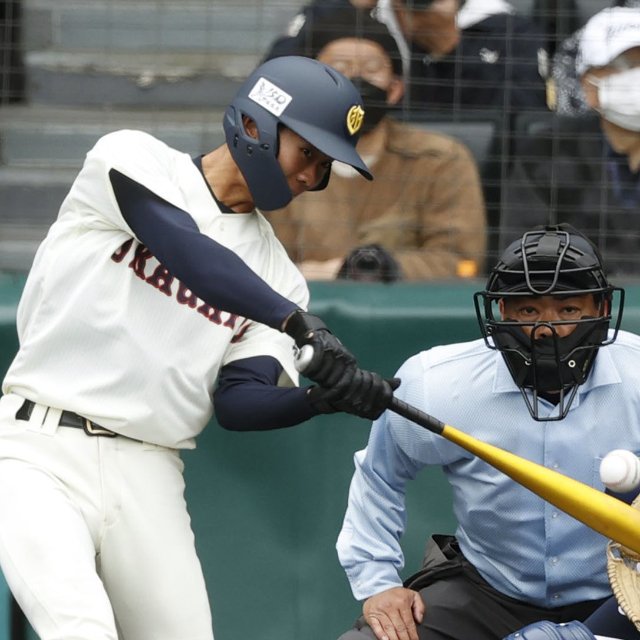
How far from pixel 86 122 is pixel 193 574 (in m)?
2.30

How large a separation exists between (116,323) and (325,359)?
656mm

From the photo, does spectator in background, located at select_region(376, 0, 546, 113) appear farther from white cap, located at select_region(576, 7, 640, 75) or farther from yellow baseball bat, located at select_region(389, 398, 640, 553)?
yellow baseball bat, located at select_region(389, 398, 640, 553)

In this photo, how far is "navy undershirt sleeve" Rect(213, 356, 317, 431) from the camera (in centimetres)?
336

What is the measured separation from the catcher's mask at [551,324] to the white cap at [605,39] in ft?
6.26

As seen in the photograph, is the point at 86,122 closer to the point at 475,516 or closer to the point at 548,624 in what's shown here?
the point at 475,516

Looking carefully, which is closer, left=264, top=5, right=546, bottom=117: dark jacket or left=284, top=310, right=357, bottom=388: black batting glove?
left=284, top=310, right=357, bottom=388: black batting glove

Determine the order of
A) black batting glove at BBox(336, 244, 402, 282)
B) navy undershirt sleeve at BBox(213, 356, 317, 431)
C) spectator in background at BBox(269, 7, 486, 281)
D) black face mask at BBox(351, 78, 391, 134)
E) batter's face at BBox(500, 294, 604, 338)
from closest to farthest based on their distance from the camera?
batter's face at BBox(500, 294, 604, 338)
navy undershirt sleeve at BBox(213, 356, 317, 431)
black batting glove at BBox(336, 244, 402, 282)
spectator in background at BBox(269, 7, 486, 281)
black face mask at BBox(351, 78, 391, 134)

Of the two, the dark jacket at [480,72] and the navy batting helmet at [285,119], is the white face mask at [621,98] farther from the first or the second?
the navy batting helmet at [285,119]

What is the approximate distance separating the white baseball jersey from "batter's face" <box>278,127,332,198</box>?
23 centimetres

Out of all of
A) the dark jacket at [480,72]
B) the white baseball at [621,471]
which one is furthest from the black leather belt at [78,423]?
the dark jacket at [480,72]

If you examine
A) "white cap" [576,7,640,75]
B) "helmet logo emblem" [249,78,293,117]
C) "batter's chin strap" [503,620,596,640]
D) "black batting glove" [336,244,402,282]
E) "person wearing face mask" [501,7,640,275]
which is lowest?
"black batting glove" [336,244,402,282]

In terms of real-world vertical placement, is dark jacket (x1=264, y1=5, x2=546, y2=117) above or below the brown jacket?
above

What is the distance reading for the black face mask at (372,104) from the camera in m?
4.98

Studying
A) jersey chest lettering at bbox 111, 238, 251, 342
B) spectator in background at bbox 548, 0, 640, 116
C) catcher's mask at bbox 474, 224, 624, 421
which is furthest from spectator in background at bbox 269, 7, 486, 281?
catcher's mask at bbox 474, 224, 624, 421
